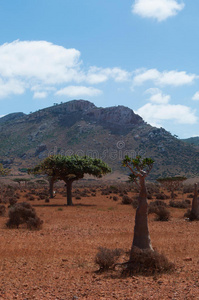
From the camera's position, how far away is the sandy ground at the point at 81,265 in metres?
6.69

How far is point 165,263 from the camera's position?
827cm

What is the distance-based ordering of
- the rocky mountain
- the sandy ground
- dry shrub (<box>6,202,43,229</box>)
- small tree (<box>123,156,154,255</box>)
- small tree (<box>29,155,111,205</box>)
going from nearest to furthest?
1. the sandy ground
2. small tree (<box>123,156,154,255</box>)
3. dry shrub (<box>6,202,43,229</box>)
4. small tree (<box>29,155,111,205</box>)
5. the rocky mountain

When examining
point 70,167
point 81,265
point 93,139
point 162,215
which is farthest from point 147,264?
point 93,139

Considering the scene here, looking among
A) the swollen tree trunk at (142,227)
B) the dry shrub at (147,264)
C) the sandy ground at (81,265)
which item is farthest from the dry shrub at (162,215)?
the dry shrub at (147,264)

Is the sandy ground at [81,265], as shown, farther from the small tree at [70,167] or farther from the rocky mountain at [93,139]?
the rocky mountain at [93,139]

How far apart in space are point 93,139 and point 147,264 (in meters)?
108

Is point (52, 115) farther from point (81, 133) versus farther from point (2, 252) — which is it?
point (2, 252)

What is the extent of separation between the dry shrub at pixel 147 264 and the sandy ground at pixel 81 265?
1.01ft

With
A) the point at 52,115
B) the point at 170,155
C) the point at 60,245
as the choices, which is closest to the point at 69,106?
the point at 52,115

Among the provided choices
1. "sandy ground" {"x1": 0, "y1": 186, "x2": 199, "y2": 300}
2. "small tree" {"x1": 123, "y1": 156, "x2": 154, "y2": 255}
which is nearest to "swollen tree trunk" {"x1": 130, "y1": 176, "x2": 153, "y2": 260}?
"small tree" {"x1": 123, "y1": 156, "x2": 154, "y2": 255}

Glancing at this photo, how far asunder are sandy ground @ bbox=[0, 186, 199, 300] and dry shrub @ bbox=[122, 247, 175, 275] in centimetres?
31

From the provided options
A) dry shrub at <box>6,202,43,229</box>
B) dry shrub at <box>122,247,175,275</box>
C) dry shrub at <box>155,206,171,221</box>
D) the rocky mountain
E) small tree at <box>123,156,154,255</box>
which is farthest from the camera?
the rocky mountain

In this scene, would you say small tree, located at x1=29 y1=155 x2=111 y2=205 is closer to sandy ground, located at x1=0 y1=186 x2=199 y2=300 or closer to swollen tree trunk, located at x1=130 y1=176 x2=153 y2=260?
sandy ground, located at x1=0 y1=186 x2=199 y2=300

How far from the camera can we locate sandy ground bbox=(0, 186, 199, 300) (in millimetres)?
6691
